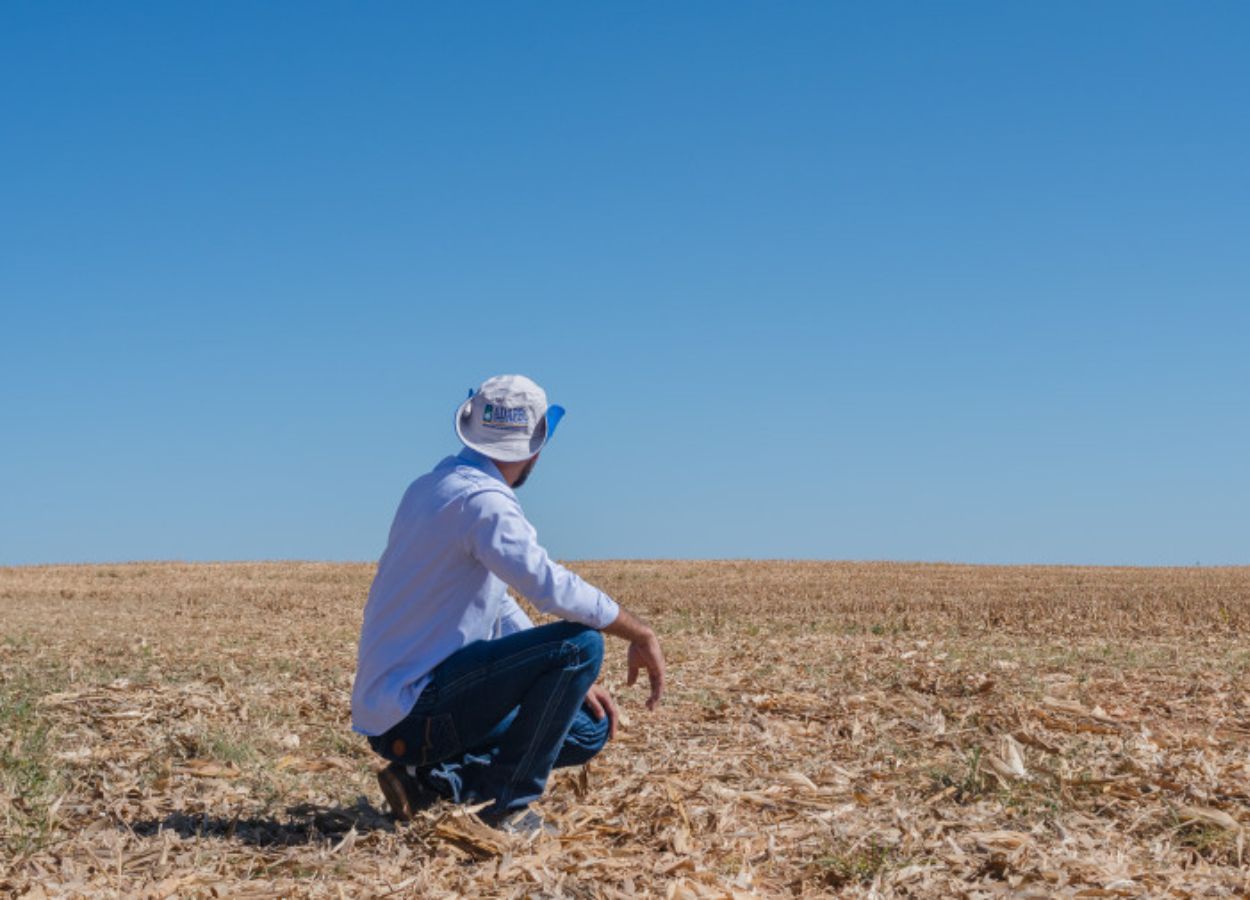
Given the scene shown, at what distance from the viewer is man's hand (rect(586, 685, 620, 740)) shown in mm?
5195

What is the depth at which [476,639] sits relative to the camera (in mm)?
4793

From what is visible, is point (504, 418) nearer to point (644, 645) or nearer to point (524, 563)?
point (524, 563)

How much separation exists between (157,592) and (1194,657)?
2171 centimetres

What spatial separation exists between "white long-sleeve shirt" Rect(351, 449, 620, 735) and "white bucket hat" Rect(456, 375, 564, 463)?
0.24 feet

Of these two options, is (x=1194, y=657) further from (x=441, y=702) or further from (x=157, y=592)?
(x=157, y=592)

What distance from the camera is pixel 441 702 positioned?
A: 4699 millimetres

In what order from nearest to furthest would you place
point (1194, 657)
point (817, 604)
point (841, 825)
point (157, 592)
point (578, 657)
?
point (578, 657), point (841, 825), point (1194, 657), point (817, 604), point (157, 592)

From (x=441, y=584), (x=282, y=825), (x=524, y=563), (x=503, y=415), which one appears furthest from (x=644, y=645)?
(x=282, y=825)

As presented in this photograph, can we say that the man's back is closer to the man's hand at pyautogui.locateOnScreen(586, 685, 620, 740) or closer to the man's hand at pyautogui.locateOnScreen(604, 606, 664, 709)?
the man's hand at pyautogui.locateOnScreen(604, 606, 664, 709)

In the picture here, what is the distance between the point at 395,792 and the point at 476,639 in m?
0.74

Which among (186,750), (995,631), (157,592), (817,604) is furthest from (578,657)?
(157,592)

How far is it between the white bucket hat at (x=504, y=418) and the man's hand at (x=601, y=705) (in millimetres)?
1090

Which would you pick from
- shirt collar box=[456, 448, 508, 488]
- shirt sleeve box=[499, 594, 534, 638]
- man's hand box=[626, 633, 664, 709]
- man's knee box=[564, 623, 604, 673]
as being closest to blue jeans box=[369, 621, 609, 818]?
man's knee box=[564, 623, 604, 673]

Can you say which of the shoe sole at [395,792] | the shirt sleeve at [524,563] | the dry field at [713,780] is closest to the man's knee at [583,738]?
the dry field at [713,780]
